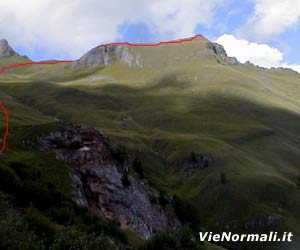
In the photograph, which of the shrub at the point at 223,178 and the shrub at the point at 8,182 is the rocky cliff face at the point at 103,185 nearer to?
the shrub at the point at 8,182

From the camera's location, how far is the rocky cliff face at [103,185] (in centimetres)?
4647

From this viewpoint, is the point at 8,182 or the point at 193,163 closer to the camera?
the point at 8,182

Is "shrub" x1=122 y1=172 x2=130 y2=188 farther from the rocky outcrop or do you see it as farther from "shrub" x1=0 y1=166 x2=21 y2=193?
the rocky outcrop

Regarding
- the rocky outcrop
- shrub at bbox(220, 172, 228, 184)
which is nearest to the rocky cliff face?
shrub at bbox(220, 172, 228, 184)

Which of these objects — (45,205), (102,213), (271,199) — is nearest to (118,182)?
(102,213)

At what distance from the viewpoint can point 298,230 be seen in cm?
10894

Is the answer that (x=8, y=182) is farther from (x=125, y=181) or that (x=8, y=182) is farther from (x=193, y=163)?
(x=193, y=163)

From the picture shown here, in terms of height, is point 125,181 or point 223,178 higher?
point 125,181

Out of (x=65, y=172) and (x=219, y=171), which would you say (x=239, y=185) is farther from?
(x=65, y=172)

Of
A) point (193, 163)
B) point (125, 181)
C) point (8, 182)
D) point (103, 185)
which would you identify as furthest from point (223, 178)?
point (8, 182)

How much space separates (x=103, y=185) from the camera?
49.3m

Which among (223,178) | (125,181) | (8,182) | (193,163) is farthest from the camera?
(193,163)

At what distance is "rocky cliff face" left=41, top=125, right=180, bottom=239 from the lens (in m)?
46.5

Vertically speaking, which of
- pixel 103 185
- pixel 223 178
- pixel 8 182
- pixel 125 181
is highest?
pixel 8 182
